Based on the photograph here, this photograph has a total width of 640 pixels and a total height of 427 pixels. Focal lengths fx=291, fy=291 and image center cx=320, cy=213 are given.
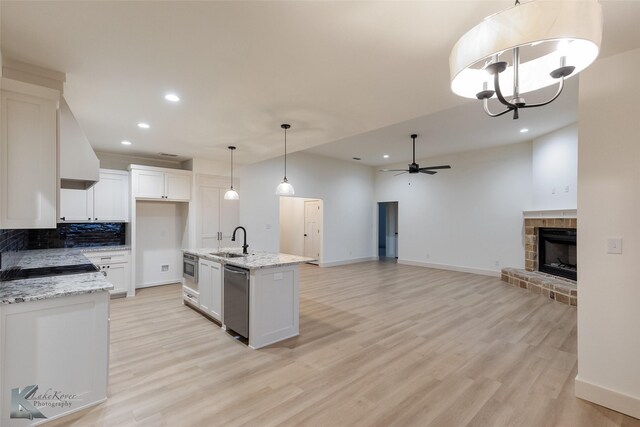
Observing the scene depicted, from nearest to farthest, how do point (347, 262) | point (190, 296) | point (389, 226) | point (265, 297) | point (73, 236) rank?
point (265, 297) < point (190, 296) < point (73, 236) < point (347, 262) < point (389, 226)

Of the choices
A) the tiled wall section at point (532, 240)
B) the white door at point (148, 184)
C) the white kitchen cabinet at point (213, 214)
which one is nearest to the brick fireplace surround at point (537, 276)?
the tiled wall section at point (532, 240)

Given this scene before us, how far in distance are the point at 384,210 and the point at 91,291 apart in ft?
30.7

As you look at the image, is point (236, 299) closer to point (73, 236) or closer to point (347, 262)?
point (73, 236)

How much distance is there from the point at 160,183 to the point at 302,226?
4.68m

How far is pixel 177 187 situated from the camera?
19.0 ft

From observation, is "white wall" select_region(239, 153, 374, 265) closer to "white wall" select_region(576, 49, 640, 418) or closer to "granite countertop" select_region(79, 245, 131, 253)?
"granite countertop" select_region(79, 245, 131, 253)

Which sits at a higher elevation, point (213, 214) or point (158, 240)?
point (213, 214)

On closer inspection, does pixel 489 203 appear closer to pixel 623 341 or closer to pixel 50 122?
pixel 623 341

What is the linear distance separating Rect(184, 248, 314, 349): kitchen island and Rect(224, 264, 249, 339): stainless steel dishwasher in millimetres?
41

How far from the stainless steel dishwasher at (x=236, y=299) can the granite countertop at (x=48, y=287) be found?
1270mm

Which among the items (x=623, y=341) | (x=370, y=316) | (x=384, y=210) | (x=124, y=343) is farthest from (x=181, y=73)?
(x=384, y=210)

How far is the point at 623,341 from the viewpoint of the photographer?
2.14 meters

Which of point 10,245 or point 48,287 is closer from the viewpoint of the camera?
point 48,287

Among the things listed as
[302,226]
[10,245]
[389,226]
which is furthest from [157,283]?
[389,226]
